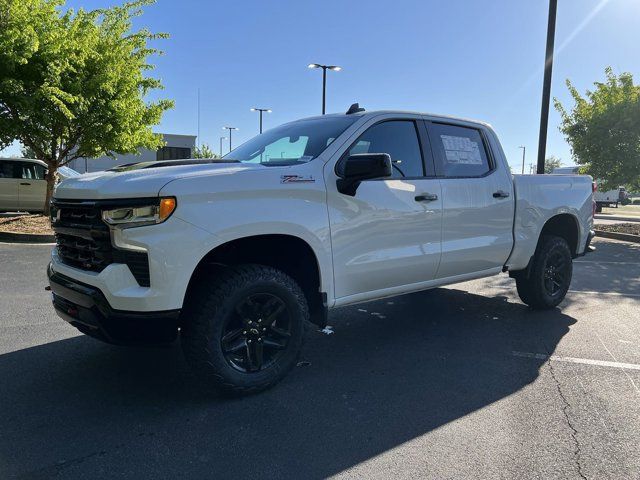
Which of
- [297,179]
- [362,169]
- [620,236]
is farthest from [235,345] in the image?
[620,236]

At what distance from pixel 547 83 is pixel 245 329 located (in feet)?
37.2

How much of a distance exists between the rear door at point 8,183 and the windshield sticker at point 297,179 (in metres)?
12.8

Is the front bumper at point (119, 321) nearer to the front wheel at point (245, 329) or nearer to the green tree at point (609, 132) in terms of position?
the front wheel at point (245, 329)

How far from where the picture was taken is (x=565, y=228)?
5918mm

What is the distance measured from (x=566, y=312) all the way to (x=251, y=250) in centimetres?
397

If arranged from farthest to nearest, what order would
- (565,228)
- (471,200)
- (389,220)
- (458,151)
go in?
(565,228) → (458,151) → (471,200) → (389,220)

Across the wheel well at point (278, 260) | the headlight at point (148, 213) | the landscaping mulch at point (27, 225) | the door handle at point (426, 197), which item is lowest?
the landscaping mulch at point (27, 225)

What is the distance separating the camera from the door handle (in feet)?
13.4

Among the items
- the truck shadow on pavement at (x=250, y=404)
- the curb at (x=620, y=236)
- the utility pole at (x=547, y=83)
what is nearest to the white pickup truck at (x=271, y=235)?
the truck shadow on pavement at (x=250, y=404)

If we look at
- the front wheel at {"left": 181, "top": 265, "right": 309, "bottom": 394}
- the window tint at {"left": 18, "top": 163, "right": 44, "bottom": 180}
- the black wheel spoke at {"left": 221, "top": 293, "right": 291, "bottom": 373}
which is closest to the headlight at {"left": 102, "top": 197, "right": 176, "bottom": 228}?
the front wheel at {"left": 181, "top": 265, "right": 309, "bottom": 394}

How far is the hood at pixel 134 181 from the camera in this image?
2.90 metres

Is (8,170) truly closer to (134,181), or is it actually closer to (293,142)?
(293,142)

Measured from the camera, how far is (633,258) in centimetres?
1010

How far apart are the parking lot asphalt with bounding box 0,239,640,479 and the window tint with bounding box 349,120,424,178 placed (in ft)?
5.01
